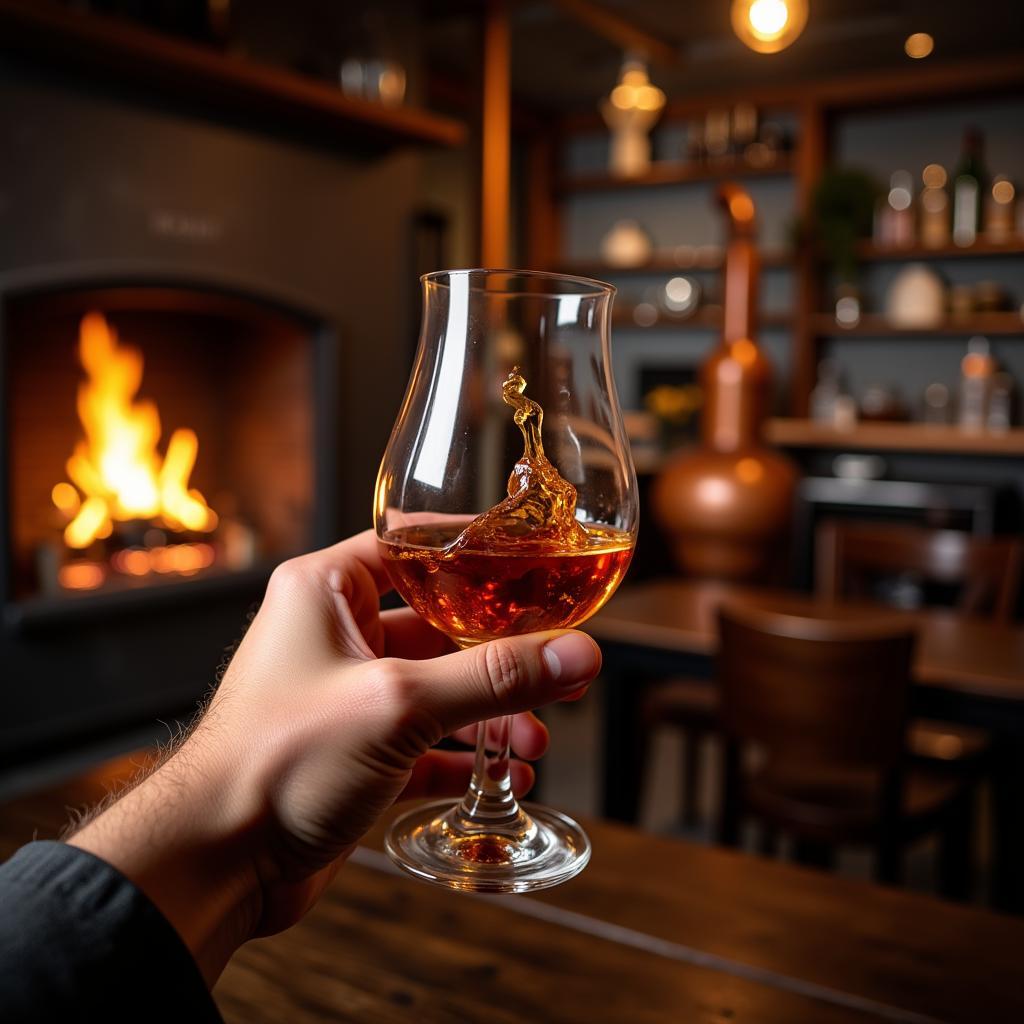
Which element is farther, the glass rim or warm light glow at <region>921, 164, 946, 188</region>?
warm light glow at <region>921, 164, 946, 188</region>

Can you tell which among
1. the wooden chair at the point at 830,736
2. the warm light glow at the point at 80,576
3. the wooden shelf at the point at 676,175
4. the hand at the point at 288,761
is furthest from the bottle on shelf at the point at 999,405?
the hand at the point at 288,761

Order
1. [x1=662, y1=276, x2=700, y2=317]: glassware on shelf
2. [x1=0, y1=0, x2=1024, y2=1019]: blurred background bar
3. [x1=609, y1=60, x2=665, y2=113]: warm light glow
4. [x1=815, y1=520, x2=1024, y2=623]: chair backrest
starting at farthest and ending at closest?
[x1=662, y1=276, x2=700, y2=317]: glassware on shelf, [x1=609, y1=60, x2=665, y2=113]: warm light glow, [x1=815, y1=520, x2=1024, y2=623]: chair backrest, [x1=0, y1=0, x2=1024, y2=1019]: blurred background bar

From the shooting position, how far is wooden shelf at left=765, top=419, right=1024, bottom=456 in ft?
14.8

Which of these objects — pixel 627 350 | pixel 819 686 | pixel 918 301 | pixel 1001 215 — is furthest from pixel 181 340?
pixel 1001 215

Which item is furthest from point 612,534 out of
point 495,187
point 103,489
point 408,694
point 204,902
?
point 495,187

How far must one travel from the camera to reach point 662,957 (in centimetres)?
73

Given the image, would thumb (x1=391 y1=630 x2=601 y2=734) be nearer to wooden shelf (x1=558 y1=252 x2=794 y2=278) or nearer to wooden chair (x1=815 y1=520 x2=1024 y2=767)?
wooden chair (x1=815 y1=520 x2=1024 y2=767)

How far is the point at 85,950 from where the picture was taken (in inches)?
18.3

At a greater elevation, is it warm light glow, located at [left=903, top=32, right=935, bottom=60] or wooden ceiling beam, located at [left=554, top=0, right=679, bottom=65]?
warm light glow, located at [left=903, top=32, right=935, bottom=60]

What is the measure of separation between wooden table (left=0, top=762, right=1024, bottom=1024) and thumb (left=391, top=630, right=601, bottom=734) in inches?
9.1

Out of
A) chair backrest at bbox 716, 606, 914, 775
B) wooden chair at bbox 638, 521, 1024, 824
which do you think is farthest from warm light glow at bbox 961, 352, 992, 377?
chair backrest at bbox 716, 606, 914, 775

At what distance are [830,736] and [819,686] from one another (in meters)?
0.08

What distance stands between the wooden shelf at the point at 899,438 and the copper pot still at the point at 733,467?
3315mm

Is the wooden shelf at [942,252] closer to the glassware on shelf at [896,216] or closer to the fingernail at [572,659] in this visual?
the glassware on shelf at [896,216]
